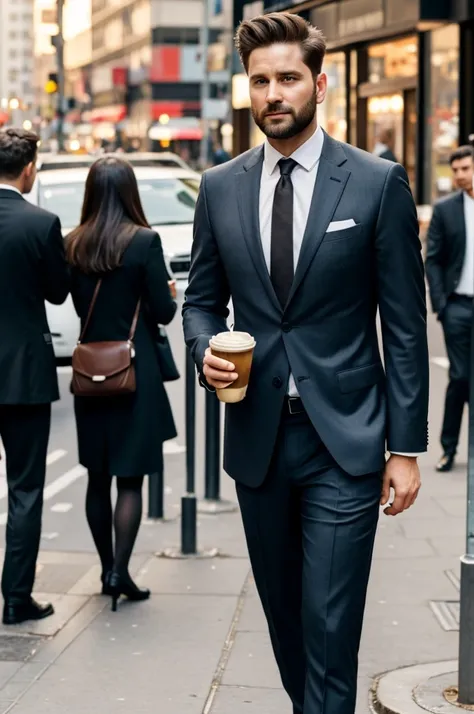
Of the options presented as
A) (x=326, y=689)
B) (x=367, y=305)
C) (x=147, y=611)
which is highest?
(x=367, y=305)

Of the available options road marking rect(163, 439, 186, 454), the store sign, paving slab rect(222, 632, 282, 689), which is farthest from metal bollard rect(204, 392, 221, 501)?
the store sign

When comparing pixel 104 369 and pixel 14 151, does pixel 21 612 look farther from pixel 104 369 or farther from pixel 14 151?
pixel 14 151

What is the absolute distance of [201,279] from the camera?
395cm

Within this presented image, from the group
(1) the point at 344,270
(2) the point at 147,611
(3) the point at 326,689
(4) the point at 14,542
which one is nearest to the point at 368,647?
(2) the point at 147,611

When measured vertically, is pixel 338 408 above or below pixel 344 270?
below

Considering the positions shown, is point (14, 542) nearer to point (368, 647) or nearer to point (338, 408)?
point (368, 647)

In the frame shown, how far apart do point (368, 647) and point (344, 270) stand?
227 cm

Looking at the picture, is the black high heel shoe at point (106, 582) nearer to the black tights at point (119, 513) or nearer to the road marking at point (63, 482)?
the black tights at point (119, 513)

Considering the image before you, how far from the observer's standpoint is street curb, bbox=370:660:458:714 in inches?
186

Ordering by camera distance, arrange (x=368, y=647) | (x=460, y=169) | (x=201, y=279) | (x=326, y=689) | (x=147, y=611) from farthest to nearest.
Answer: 1. (x=460, y=169)
2. (x=147, y=611)
3. (x=368, y=647)
4. (x=201, y=279)
5. (x=326, y=689)

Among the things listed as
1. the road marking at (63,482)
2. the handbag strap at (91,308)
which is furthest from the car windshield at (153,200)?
the handbag strap at (91,308)

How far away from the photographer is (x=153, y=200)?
51.1ft

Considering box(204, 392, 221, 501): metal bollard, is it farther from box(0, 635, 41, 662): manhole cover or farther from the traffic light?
the traffic light

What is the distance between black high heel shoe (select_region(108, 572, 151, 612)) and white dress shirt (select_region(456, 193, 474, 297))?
358cm
